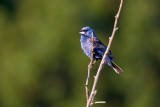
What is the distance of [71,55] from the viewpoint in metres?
22.1

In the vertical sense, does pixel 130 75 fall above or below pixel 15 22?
below

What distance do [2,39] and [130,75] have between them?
3890mm

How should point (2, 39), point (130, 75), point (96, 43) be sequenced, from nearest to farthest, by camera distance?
point (96, 43), point (130, 75), point (2, 39)

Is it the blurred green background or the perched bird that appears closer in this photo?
the perched bird

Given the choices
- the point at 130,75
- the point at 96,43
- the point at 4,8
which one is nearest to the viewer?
the point at 96,43

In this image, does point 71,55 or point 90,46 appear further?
point 71,55

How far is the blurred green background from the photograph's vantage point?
22031 mm

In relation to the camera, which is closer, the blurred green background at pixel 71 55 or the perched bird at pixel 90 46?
the perched bird at pixel 90 46

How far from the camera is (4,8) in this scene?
2534 cm

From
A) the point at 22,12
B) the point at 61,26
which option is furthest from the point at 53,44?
the point at 22,12

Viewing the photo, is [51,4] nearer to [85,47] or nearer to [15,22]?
[15,22]

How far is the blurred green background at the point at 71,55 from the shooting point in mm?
22031

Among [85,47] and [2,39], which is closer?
[85,47]

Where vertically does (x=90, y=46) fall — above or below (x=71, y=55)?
above
